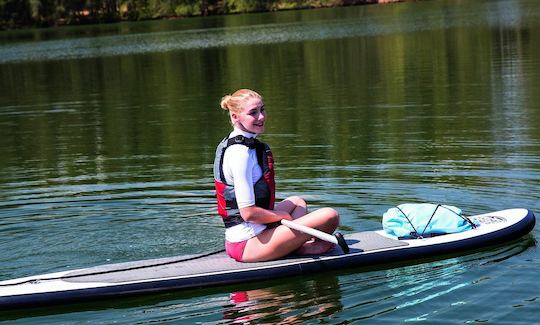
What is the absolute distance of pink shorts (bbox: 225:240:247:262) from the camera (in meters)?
7.72

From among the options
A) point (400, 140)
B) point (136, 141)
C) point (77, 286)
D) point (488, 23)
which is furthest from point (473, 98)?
point (488, 23)

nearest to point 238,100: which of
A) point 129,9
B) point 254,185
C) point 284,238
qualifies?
point 254,185

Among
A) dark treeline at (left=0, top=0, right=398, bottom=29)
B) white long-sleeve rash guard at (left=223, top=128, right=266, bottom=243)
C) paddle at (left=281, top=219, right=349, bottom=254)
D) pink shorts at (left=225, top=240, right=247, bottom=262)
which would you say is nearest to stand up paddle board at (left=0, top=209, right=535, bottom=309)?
pink shorts at (left=225, top=240, right=247, bottom=262)

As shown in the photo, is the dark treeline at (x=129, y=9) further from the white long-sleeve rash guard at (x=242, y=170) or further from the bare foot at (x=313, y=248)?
the white long-sleeve rash guard at (x=242, y=170)

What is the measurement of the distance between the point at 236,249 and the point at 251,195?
0.60 meters

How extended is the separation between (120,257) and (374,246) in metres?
2.52

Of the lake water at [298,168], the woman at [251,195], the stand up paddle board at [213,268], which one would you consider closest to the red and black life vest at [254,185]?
the woman at [251,195]

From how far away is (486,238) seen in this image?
8289mm

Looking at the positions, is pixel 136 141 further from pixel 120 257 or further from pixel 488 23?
pixel 488 23

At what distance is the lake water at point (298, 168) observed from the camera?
24.0 ft

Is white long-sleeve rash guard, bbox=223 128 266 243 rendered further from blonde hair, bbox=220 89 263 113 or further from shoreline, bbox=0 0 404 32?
shoreline, bbox=0 0 404 32

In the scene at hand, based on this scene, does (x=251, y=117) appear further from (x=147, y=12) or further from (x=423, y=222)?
(x=147, y=12)

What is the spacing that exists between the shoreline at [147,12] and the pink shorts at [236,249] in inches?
3375

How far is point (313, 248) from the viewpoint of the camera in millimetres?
7977
